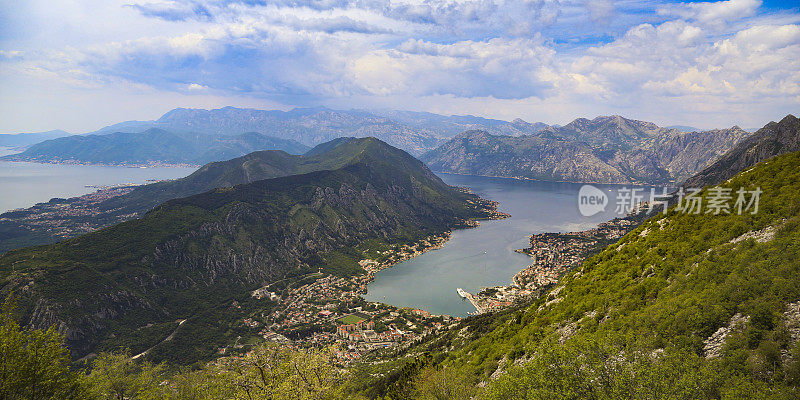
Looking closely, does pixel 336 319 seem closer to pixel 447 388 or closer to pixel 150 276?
pixel 150 276

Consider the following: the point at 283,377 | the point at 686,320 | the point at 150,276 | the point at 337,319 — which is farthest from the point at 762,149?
the point at 150,276

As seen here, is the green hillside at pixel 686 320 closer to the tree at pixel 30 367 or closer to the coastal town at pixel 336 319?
the tree at pixel 30 367

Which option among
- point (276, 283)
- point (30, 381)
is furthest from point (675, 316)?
point (276, 283)

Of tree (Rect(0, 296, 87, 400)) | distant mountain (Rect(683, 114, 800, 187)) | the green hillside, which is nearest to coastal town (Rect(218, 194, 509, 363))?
tree (Rect(0, 296, 87, 400))

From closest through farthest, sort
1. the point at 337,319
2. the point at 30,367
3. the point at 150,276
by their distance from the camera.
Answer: the point at 30,367 → the point at 337,319 → the point at 150,276

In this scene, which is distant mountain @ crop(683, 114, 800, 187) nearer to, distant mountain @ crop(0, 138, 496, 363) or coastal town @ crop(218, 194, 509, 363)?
coastal town @ crop(218, 194, 509, 363)

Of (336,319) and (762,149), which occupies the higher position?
(762,149)
